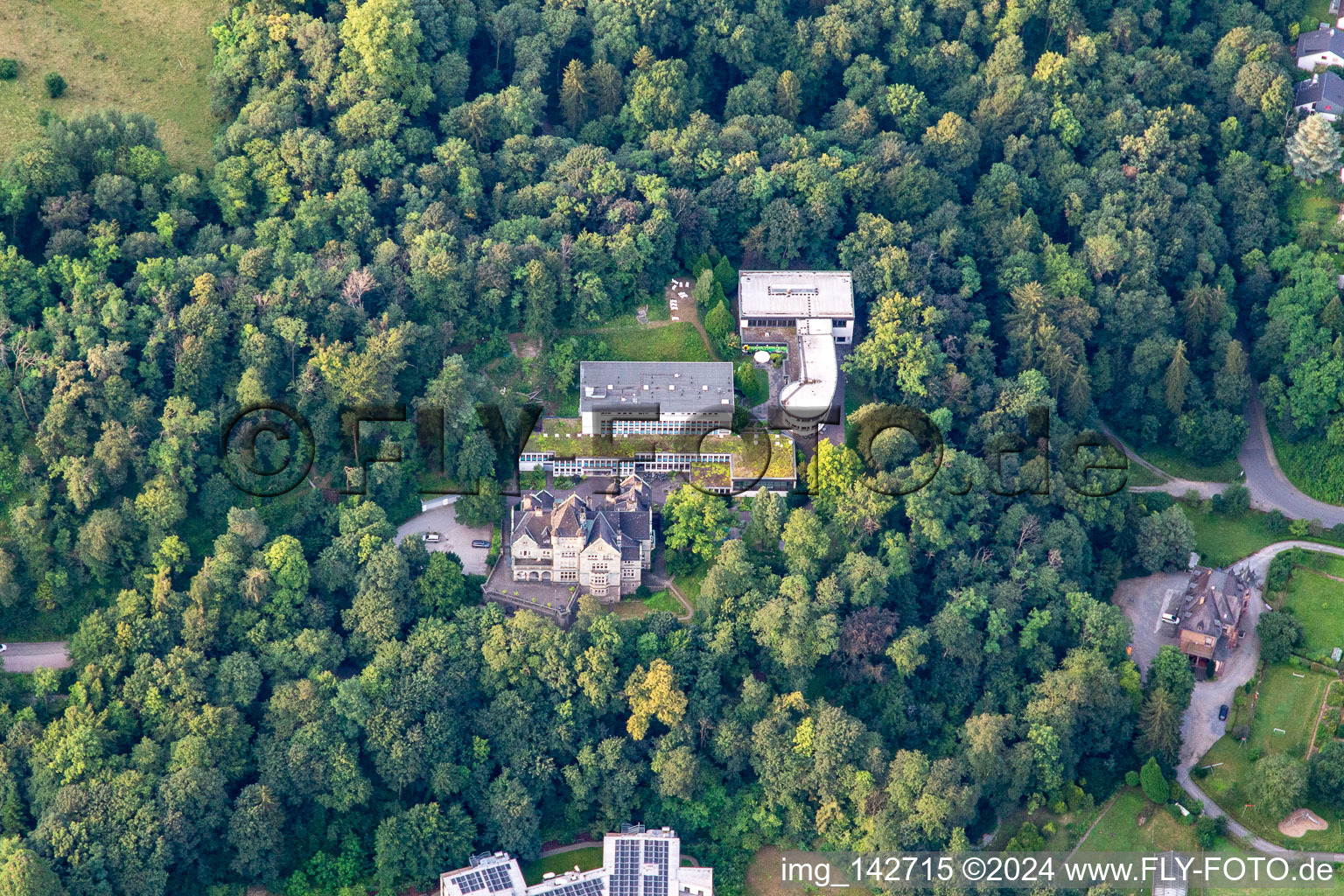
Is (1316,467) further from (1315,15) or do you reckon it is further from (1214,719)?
(1315,15)

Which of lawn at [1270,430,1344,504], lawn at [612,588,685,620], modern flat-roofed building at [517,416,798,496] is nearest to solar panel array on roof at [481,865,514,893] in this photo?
lawn at [612,588,685,620]

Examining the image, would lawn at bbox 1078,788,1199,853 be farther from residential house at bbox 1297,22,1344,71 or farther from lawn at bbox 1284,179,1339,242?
residential house at bbox 1297,22,1344,71

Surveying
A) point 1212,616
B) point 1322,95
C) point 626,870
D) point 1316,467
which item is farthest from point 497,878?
point 1322,95

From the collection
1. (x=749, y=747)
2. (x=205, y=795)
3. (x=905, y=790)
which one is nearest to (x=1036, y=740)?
(x=905, y=790)

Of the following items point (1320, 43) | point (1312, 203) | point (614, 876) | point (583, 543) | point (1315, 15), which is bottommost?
point (614, 876)

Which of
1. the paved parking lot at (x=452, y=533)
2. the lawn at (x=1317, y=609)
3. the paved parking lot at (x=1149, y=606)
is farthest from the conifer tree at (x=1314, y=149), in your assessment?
the paved parking lot at (x=452, y=533)

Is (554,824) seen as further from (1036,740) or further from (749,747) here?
(1036,740)
